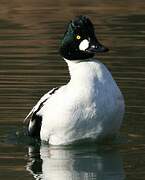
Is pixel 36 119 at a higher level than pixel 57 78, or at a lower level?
higher

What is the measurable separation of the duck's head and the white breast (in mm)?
96

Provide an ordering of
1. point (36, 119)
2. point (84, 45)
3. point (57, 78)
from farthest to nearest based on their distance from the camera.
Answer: point (57, 78) < point (36, 119) < point (84, 45)

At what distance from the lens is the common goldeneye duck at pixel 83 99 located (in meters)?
11.5

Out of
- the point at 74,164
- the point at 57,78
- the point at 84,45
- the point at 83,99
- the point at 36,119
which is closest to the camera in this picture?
the point at 74,164

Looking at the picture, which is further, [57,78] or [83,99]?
[57,78]

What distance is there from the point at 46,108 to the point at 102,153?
770mm

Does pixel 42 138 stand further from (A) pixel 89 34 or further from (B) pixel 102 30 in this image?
(B) pixel 102 30

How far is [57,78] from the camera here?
1551 centimetres

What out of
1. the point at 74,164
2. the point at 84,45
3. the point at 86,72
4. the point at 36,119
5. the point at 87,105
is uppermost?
the point at 84,45

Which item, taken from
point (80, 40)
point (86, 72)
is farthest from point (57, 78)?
point (86, 72)

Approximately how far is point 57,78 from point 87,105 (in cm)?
408

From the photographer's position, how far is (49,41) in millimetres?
19391

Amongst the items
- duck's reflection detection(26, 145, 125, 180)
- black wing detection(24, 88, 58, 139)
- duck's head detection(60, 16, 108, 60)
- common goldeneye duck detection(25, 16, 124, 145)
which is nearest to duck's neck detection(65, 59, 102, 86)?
common goldeneye duck detection(25, 16, 124, 145)

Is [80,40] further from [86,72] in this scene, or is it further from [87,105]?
[87,105]
